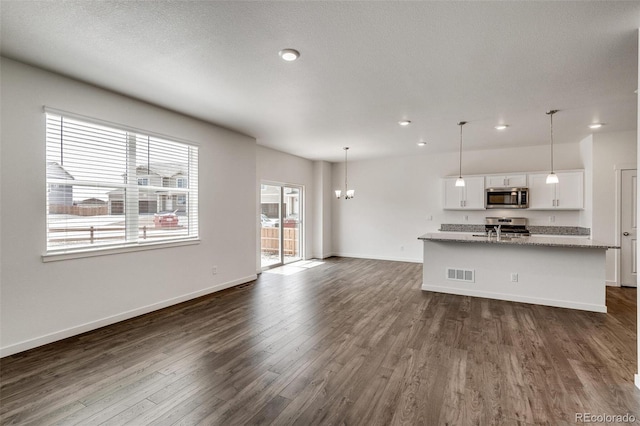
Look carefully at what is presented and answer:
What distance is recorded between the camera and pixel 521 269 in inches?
184

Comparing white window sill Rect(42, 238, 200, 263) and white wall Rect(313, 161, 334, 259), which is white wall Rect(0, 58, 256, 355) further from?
white wall Rect(313, 161, 334, 259)

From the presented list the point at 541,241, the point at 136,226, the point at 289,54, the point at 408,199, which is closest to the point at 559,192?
the point at 541,241

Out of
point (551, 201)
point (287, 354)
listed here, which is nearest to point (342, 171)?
point (551, 201)

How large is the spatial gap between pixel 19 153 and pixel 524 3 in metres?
4.45

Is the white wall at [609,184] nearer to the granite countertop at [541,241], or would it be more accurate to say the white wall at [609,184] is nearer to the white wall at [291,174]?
the granite countertop at [541,241]

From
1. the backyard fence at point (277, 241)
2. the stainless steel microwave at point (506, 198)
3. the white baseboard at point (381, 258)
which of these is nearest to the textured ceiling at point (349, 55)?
the stainless steel microwave at point (506, 198)

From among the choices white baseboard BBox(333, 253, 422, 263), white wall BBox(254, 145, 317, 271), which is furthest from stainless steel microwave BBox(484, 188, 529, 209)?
white wall BBox(254, 145, 317, 271)

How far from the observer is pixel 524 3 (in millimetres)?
2084

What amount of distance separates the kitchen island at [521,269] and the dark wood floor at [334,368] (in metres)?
0.29

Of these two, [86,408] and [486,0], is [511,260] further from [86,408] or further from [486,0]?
[86,408]

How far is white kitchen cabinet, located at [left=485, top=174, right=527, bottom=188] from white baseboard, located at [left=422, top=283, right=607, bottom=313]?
2.81 m

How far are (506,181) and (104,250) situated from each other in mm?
7260

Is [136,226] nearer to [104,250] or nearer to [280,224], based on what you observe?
[104,250]

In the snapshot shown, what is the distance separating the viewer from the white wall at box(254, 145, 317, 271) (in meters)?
6.68
